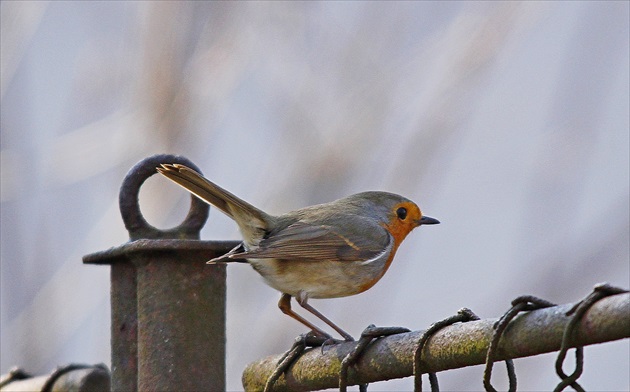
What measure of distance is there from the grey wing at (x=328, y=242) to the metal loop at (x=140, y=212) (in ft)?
3.17

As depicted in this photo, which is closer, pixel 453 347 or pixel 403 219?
pixel 453 347

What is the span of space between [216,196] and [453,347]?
1652 mm

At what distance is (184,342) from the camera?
197 cm

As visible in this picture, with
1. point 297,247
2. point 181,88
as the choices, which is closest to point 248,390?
point 297,247

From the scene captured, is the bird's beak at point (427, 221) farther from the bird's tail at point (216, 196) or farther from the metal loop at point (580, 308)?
the metal loop at point (580, 308)

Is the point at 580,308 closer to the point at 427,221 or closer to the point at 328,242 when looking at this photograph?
the point at 328,242

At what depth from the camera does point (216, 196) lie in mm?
2961

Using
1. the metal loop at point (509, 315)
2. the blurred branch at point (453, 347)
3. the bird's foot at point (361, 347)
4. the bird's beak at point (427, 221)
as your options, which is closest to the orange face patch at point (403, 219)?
the bird's beak at point (427, 221)

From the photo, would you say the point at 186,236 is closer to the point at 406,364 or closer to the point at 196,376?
the point at 196,376

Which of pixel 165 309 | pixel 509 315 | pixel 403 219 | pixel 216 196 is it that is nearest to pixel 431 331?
A: pixel 509 315

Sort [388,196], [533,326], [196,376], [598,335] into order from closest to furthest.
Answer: [598,335], [533,326], [196,376], [388,196]

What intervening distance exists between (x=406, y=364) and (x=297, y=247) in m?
1.79

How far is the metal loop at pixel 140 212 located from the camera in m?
2.04

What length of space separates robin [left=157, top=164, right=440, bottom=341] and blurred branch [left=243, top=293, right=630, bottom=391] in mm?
1149
